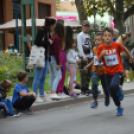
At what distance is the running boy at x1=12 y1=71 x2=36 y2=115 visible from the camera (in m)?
7.48

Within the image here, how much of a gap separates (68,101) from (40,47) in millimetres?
1469

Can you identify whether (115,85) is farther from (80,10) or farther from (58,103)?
(80,10)

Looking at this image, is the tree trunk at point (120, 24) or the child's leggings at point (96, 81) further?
the tree trunk at point (120, 24)

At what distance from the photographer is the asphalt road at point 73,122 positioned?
594 cm

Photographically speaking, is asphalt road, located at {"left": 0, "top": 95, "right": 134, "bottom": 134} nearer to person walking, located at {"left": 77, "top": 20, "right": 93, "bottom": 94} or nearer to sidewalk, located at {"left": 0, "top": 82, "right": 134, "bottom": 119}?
sidewalk, located at {"left": 0, "top": 82, "right": 134, "bottom": 119}

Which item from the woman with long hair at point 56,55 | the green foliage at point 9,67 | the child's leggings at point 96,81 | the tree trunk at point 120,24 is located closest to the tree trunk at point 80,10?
the tree trunk at point 120,24

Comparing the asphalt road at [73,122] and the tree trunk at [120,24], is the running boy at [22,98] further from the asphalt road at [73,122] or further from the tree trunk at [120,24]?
the tree trunk at [120,24]

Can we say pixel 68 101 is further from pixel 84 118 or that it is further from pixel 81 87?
pixel 84 118

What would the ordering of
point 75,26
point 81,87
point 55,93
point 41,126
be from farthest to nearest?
point 75,26 < point 81,87 < point 55,93 < point 41,126

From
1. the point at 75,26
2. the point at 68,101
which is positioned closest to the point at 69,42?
the point at 68,101

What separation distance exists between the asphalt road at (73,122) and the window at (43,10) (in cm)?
2089

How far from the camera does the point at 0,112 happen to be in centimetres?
730

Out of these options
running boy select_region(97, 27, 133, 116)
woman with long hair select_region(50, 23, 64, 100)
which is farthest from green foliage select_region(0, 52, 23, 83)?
running boy select_region(97, 27, 133, 116)

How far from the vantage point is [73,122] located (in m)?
6.67
